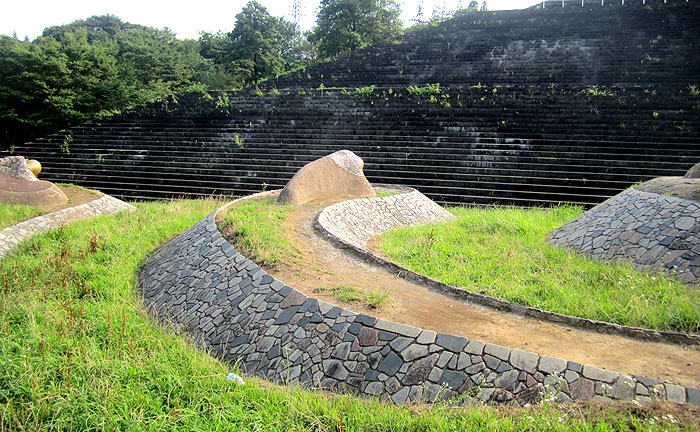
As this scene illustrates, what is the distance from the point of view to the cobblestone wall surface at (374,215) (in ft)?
25.6

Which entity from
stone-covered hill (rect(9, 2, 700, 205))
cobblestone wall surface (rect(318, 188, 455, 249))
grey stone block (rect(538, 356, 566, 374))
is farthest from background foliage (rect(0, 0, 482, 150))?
grey stone block (rect(538, 356, 566, 374))

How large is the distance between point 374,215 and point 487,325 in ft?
16.3

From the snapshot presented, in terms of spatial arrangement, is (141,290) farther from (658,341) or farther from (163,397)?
(658,341)

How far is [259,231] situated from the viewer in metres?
6.88

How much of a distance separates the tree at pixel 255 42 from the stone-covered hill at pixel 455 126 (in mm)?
8007

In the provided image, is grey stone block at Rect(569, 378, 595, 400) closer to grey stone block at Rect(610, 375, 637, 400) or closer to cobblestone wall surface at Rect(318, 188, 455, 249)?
grey stone block at Rect(610, 375, 637, 400)

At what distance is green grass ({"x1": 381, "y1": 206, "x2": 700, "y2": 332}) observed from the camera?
4.47m

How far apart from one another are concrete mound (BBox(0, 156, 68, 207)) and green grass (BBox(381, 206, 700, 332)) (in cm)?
721

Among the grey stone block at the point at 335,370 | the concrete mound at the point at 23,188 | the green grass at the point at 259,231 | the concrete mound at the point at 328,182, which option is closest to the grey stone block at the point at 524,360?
the grey stone block at the point at 335,370

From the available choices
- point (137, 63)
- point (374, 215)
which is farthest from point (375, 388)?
point (137, 63)

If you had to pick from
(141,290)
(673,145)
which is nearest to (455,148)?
(673,145)

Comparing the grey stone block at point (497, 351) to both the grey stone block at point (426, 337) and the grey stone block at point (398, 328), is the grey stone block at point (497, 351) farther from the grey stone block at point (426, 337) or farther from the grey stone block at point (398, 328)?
the grey stone block at point (398, 328)

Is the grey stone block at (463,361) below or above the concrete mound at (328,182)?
below

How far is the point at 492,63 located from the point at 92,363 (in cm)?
1932
